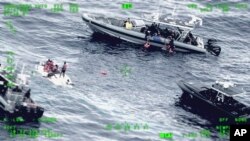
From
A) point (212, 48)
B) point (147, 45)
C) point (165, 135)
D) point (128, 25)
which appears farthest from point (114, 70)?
point (212, 48)

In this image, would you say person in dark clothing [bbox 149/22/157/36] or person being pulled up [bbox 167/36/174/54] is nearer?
person being pulled up [bbox 167/36/174/54]

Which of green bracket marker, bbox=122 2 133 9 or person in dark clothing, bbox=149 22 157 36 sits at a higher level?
green bracket marker, bbox=122 2 133 9

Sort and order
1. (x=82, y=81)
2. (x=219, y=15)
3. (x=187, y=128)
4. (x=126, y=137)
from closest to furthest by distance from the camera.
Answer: (x=126, y=137), (x=187, y=128), (x=82, y=81), (x=219, y=15)

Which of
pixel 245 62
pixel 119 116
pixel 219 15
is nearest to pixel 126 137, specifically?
pixel 119 116

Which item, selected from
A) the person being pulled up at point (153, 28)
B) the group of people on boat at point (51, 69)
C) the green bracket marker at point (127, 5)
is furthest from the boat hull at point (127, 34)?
the group of people on boat at point (51, 69)

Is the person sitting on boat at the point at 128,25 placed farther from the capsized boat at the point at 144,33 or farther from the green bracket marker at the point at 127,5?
the green bracket marker at the point at 127,5

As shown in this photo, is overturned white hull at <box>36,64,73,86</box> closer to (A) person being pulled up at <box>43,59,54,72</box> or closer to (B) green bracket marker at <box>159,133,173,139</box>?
(A) person being pulled up at <box>43,59,54,72</box>

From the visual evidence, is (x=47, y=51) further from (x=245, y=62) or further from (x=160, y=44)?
(x=245, y=62)

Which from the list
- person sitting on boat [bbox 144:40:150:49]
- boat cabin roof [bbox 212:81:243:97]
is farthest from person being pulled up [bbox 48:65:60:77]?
boat cabin roof [bbox 212:81:243:97]
